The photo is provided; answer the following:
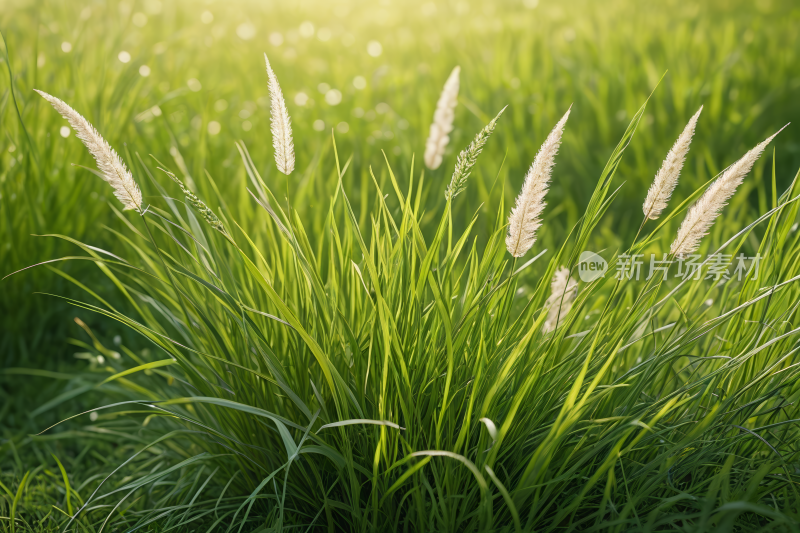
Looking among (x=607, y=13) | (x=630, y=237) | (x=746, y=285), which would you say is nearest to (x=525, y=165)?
(x=630, y=237)

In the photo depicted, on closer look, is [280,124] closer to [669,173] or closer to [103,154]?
[103,154]

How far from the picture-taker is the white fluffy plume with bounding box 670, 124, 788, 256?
1083 millimetres

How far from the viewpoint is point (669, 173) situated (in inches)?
44.4

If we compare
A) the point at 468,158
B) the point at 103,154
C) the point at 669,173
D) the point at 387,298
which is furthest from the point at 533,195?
the point at 103,154

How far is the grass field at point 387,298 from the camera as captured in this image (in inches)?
47.4

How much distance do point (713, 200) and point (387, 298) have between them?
644 mm

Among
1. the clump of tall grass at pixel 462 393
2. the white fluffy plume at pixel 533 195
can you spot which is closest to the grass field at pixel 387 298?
the clump of tall grass at pixel 462 393

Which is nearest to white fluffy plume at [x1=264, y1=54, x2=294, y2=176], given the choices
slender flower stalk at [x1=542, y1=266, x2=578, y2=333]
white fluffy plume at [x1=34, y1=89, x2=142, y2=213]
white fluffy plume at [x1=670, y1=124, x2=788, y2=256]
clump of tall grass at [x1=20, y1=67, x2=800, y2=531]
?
clump of tall grass at [x1=20, y1=67, x2=800, y2=531]

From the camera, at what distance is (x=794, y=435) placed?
1371mm

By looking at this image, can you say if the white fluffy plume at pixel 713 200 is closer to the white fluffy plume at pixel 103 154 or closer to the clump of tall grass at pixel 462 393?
the clump of tall grass at pixel 462 393

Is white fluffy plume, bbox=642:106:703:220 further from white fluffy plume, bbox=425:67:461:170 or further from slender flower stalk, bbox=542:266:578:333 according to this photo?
white fluffy plume, bbox=425:67:461:170

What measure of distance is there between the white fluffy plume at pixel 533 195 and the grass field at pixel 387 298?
114mm

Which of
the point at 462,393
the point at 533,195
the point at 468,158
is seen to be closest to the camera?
the point at 533,195

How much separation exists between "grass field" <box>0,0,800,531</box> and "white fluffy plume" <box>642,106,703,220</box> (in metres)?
0.07
